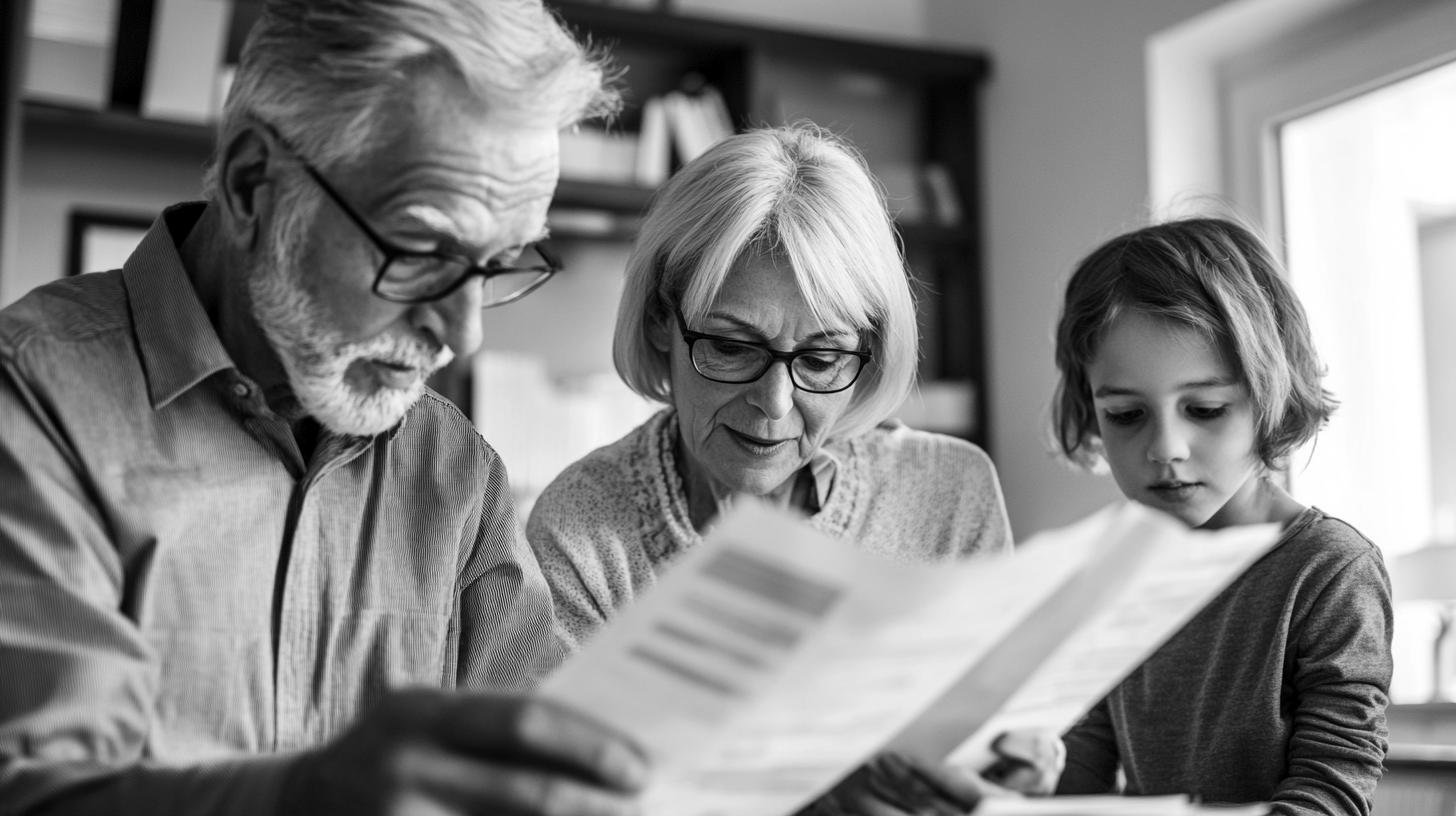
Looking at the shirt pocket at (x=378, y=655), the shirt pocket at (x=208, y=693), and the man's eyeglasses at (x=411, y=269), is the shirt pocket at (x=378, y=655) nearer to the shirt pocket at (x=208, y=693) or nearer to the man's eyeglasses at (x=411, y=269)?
the shirt pocket at (x=208, y=693)

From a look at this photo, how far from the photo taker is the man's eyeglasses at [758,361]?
1582mm

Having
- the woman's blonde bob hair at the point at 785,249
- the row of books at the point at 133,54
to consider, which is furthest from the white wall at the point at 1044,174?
the row of books at the point at 133,54

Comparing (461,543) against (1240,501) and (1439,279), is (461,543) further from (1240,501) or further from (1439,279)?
(1439,279)

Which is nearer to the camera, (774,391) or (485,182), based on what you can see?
(485,182)

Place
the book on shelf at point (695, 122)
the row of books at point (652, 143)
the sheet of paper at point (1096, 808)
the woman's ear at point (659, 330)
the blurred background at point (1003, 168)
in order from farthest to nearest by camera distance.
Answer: the book on shelf at point (695, 122) < the row of books at point (652, 143) < the blurred background at point (1003, 168) < the woman's ear at point (659, 330) < the sheet of paper at point (1096, 808)

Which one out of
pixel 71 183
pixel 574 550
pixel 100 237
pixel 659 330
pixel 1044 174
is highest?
pixel 1044 174

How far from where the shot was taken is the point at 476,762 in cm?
74

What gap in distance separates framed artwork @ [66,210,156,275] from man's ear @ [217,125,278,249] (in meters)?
2.29

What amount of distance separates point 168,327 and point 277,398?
113 millimetres

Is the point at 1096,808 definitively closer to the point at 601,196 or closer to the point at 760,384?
the point at 760,384

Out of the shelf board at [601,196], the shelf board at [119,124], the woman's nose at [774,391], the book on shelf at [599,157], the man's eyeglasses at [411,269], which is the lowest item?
the woman's nose at [774,391]

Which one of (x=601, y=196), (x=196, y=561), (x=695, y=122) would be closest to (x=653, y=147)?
(x=695, y=122)

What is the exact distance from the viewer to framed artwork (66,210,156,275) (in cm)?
319

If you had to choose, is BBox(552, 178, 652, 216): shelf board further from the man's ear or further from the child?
the man's ear
